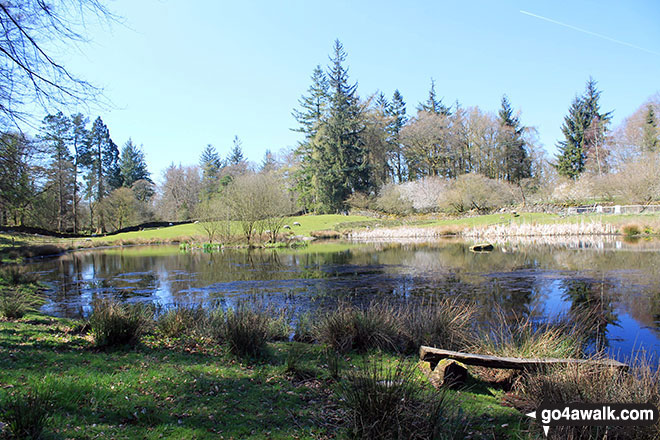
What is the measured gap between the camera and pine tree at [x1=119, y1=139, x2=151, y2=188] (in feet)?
226

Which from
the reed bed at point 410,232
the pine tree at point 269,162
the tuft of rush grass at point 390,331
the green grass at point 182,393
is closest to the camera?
the green grass at point 182,393

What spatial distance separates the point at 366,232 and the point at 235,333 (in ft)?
114

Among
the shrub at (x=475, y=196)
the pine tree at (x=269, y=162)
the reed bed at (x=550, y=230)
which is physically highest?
the pine tree at (x=269, y=162)

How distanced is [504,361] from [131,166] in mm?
75657

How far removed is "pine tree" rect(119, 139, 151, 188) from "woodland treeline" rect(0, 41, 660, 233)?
0.77 feet

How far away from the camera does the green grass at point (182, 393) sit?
3652 millimetres

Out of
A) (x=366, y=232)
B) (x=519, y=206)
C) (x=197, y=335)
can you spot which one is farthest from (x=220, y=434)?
(x=519, y=206)

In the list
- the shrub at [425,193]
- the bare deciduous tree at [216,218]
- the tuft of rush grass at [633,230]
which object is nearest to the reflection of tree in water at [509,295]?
the tuft of rush grass at [633,230]

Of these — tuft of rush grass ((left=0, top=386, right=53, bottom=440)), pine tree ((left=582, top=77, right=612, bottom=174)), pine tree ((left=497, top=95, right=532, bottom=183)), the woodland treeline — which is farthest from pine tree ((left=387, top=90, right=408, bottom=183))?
tuft of rush grass ((left=0, top=386, right=53, bottom=440))

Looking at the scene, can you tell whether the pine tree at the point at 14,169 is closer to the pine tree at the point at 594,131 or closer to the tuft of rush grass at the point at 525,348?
the tuft of rush grass at the point at 525,348

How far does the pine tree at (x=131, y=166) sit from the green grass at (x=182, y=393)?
6947 cm

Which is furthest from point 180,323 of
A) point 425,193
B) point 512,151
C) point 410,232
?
point 512,151

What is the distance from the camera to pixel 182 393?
4441mm

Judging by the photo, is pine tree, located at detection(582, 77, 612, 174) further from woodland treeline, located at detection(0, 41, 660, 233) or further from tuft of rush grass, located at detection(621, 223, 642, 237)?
tuft of rush grass, located at detection(621, 223, 642, 237)
